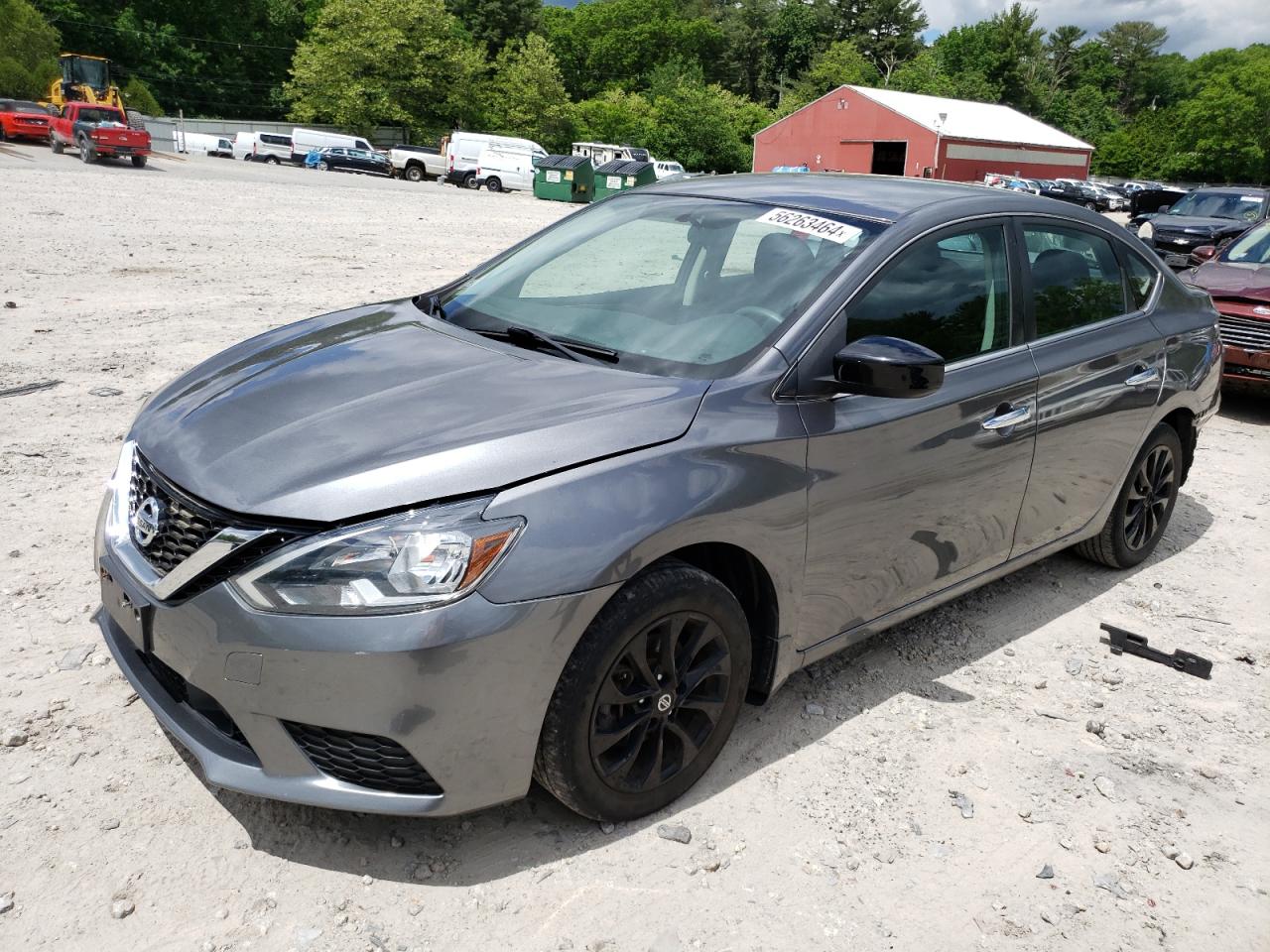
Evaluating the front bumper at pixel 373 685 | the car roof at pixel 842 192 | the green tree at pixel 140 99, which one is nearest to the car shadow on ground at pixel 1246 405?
the car roof at pixel 842 192

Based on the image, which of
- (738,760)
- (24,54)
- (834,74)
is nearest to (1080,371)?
(738,760)

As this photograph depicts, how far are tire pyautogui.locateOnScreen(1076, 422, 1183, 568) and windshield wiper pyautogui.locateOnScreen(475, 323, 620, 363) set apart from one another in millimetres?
2786

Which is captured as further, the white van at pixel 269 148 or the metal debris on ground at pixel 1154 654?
the white van at pixel 269 148

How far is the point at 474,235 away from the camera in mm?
19359

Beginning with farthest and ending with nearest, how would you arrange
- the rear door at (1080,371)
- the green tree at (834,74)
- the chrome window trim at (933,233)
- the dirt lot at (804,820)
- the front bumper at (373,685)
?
the green tree at (834,74) < the rear door at (1080,371) < the chrome window trim at (933,233) < the dirt lot at (804,820) < the front bumper at (373,685)

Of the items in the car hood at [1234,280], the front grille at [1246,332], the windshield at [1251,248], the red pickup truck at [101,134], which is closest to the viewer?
the front grille at [1246,332]

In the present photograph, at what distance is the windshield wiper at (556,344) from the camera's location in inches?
126

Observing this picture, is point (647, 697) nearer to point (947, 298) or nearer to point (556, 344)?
point (556, 344)

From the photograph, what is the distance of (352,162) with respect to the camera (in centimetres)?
4506

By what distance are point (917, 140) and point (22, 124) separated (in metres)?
42.0

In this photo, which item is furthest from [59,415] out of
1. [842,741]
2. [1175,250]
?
[1175,250]

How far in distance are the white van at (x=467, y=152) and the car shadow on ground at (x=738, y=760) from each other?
38617mm

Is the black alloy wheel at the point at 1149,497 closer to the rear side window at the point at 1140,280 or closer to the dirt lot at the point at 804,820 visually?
the dirt lot at the point at 804,820

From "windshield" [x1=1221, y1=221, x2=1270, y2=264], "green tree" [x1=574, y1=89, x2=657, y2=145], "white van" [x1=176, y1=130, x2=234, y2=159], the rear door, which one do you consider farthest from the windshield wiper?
"green tree" [x1=574, y1=89, x2=657, y2=145]
